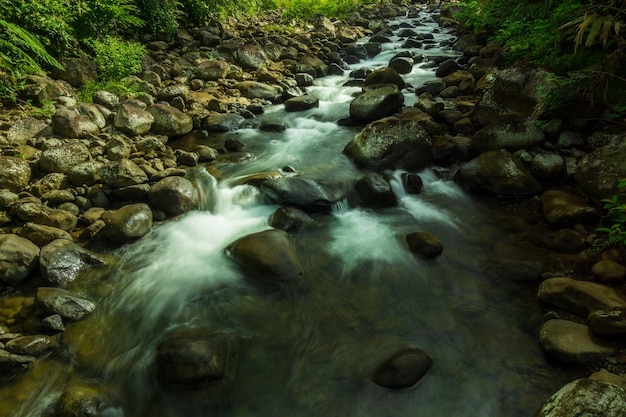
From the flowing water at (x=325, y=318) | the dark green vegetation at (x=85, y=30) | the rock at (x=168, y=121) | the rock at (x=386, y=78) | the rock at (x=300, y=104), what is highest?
the dark green vegetation at (x=85, y=30)

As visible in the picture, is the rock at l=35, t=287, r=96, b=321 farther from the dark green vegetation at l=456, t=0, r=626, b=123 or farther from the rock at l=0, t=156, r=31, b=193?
Result: the dark green vegetation at l=456, t=0, r=626, b=123

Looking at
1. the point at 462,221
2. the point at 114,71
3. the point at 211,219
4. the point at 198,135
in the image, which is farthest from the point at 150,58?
the point at 462,221

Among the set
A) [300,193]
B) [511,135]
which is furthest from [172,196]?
[511,135]

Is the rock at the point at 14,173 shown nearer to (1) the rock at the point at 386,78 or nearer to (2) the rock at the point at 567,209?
(2) the rock at the point at 567,209

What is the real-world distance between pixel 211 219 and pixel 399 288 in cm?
286

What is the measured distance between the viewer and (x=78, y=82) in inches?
287

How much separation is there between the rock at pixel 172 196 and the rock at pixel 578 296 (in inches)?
183

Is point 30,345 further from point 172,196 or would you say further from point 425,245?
point 425,245

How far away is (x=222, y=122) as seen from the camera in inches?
307

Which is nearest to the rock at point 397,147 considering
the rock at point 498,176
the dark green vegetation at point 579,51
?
the rock at point 498,176

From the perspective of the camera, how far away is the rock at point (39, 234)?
4344 mm

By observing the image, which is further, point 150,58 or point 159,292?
point 150,58

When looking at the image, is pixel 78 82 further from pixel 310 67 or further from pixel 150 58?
pixel 310 67

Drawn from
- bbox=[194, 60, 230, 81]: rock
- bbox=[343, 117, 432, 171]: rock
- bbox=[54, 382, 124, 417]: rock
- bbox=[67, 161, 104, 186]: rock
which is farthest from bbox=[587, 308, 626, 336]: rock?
bbox=[194, 60, 230, 81]: rock
